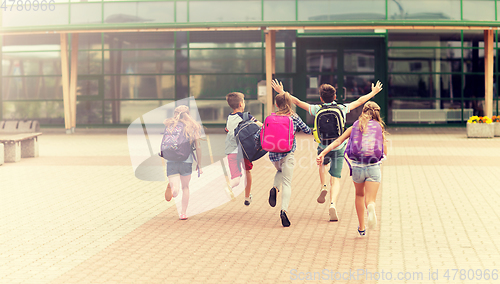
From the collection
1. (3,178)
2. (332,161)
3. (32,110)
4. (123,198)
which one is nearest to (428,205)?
(332,161)

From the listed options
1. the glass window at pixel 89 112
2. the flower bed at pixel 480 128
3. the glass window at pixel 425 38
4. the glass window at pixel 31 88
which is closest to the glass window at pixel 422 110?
the glass window at pixel 425 38

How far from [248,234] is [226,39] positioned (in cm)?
1797

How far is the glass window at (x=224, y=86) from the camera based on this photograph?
23844mm

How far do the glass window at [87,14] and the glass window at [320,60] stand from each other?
8.53 meters

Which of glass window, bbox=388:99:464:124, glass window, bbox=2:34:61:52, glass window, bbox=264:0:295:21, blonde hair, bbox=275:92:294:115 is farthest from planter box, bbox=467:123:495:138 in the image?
glass window, bbox=2:34:61:52

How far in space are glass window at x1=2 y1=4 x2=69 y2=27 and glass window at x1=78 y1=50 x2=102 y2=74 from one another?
1459mm

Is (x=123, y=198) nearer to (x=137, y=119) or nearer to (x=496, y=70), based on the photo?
(x=137, y=119)

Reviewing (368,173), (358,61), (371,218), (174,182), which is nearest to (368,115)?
(368,173)

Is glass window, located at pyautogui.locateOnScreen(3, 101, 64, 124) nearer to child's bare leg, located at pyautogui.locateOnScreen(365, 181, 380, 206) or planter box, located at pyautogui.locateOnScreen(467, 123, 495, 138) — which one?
planter box, located at pyautogui.locateOnScreen(467, 123, 495, 138)

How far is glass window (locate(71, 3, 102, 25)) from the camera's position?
2403cm

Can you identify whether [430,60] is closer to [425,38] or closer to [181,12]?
[425,38]

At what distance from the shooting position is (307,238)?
21.1ft

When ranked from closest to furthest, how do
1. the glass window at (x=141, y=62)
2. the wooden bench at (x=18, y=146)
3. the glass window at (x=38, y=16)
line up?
the wooden bench at (x=18, y=146) → the glass window at (x=38, y=16) → the glass window at (x=141, y=62)

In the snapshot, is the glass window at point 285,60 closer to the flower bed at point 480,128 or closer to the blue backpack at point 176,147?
the flower bed at point 480,128
